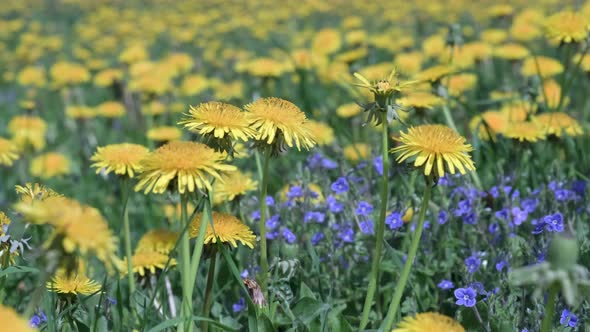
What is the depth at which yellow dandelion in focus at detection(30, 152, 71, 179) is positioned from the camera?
12.2 feet

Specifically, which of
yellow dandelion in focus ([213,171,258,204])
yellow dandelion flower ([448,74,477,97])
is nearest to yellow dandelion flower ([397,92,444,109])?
yellow dandelion in focus ([213,171,258,204])

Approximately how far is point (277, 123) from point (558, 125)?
152cm

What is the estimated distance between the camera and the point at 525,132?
8.36ft

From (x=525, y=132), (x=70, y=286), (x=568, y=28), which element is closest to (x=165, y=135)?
(x=70, y=286)

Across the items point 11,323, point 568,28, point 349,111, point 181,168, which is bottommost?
point 11,323

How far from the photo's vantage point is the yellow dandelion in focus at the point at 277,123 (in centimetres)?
160

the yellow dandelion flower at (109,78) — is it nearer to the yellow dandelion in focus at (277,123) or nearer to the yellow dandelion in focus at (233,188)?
the yellow dandelion in focus at (233,188)

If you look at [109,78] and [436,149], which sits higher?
[109,78]

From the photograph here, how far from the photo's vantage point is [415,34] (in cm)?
677

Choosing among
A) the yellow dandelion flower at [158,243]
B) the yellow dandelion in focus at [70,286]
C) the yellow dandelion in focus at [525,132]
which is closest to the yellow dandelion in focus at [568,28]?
the yellow dandelion in focus at [525,132]

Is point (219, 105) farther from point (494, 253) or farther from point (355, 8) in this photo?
point (355, 8)

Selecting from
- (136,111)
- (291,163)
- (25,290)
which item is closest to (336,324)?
(25,290)

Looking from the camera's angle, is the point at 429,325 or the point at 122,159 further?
the point at 122,159

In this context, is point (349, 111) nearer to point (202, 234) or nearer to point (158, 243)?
point (158, 243)
